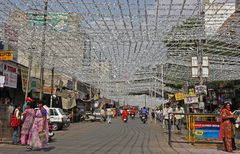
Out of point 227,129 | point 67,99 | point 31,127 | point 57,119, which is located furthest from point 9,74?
point 67,99

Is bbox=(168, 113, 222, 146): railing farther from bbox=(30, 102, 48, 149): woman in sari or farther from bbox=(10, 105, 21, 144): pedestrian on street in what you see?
bbox=(10, 105, 21, 144): pedestrian on street

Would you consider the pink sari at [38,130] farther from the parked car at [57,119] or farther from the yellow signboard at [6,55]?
the parked car at [57,119]

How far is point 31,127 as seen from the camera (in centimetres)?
1501

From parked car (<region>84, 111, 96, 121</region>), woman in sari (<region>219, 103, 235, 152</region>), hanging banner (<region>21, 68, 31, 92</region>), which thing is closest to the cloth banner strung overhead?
parked car (<region>84, 111, 96, 121</region>)

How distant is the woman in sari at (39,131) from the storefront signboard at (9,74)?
8765mm

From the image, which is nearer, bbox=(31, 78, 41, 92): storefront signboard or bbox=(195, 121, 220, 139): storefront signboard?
bbox=(195, 121, 220, 139): storefront signboard

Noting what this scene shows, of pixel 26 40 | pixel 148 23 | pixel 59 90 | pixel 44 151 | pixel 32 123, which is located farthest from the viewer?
pixel 59 90

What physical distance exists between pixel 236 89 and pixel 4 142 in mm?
28705

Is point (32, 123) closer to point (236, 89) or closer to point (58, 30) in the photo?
point (58, 30)

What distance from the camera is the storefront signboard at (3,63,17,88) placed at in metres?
23.1

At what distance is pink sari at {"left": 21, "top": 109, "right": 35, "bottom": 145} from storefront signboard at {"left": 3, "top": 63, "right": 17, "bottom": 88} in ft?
26.3

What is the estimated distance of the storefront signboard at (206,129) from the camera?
55.9ft

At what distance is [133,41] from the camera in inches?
901

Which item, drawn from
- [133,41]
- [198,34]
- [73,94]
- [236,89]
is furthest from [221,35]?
[73,94]
